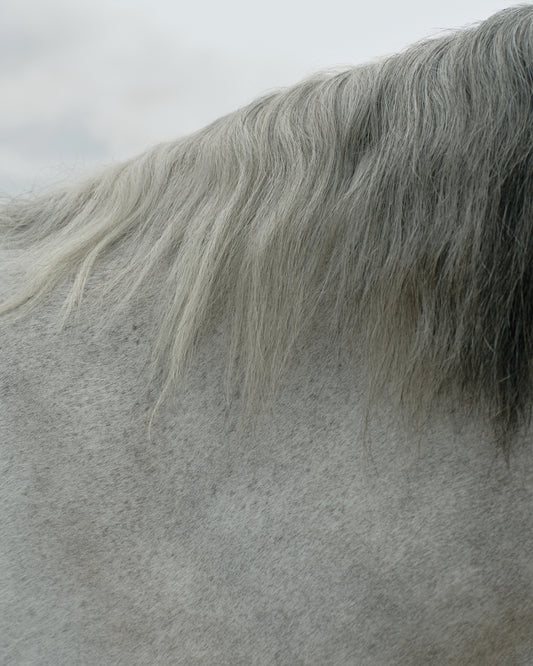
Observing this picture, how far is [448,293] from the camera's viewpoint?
664 mm

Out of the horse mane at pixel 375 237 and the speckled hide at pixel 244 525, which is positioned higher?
the horse mane at pixel 375 237

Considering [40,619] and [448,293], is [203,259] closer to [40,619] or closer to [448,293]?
[448,293]

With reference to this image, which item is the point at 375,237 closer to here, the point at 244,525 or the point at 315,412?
the point at 315,412

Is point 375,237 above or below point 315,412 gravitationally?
above

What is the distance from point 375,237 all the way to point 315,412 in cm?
18

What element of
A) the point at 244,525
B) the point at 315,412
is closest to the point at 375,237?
the point at 315,412

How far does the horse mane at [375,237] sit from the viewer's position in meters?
0.66

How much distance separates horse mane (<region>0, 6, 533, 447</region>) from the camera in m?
0.66

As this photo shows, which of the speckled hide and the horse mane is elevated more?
the horse mane

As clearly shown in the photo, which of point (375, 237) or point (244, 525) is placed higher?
point (375, 237)

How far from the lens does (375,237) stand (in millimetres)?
687

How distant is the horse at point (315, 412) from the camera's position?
670 mm

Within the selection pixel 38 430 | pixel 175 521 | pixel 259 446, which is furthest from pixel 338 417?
pixel 38 430

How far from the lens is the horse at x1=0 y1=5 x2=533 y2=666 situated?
670mm
